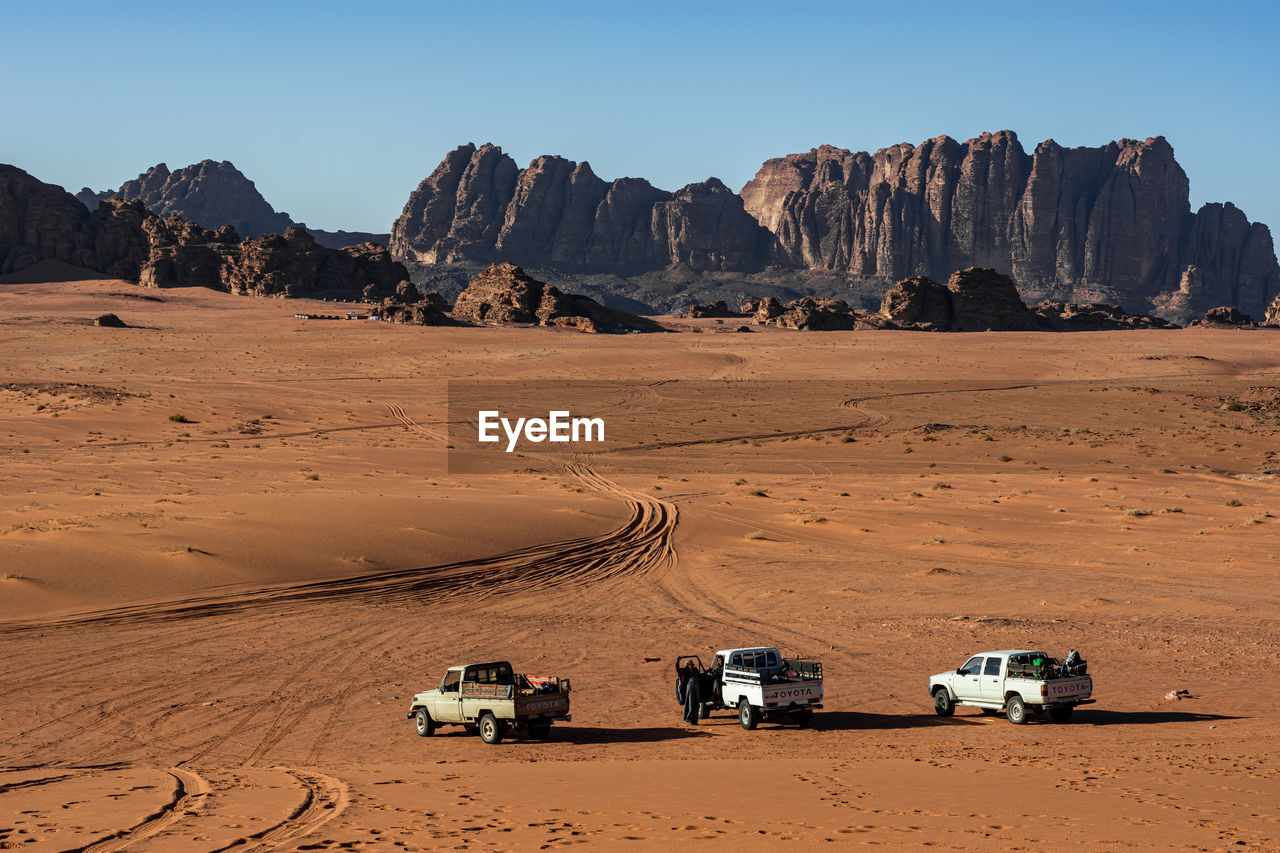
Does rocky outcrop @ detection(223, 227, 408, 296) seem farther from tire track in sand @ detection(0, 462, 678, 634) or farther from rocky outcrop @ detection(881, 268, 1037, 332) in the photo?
tire track in sand @ detection(0, 462, 678, 634)

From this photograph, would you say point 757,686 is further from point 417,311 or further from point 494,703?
point 417,311

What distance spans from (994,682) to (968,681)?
0.40m

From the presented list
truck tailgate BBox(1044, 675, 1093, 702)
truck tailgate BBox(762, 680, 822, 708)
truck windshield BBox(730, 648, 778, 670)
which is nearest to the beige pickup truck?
truck windshield BBox(730, 648, 778, 670)

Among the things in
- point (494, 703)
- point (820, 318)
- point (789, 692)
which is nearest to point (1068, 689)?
point (789, 692)

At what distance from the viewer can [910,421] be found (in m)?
66.5

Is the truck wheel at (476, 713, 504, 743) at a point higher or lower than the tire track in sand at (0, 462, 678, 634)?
higher

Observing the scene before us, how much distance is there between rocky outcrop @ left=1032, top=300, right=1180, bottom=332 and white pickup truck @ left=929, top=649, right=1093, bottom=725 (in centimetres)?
12503

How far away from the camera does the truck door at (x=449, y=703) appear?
53.8ft

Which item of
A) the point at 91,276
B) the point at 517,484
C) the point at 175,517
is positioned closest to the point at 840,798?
the point at 175,517

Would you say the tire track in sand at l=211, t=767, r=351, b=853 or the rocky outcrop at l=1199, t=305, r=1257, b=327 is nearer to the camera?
the tire track in sand at l=211, t=767, r=351, b=853

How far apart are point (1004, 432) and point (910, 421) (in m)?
6.08

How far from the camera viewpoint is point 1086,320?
141 meters

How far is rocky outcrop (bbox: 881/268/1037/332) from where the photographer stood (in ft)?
429

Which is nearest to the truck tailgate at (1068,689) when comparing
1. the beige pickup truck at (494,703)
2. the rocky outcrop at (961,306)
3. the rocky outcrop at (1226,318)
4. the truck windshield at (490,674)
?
the beige pickup truck at (494,703)
